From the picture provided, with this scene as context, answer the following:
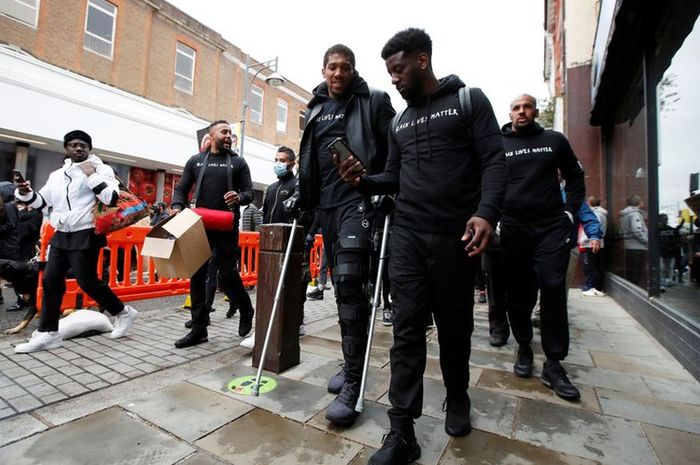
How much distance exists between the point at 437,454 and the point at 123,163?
58.0 ft

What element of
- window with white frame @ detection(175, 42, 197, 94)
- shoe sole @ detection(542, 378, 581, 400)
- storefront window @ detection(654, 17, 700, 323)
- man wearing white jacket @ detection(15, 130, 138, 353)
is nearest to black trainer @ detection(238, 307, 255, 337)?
man wearing white jacket @ detection(15, 130, 138, 353)

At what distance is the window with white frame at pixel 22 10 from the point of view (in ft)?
42.4

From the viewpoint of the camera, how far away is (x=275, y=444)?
81.0 inches

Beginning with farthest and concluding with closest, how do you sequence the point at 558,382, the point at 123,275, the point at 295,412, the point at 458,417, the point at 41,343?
the point at 123,275 < the point at 41,343 < the point at 558,382 < the point at 295,412 < the point at 458,417

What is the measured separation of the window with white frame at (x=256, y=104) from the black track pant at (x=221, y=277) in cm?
2162

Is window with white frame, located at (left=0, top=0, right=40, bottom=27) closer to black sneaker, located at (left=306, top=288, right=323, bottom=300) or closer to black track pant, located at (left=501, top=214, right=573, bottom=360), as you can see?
black sneaker, located at (left=306, top=288, right=323, bottom=300)

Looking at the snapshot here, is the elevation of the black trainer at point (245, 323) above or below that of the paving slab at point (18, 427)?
above

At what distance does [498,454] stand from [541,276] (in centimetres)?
146

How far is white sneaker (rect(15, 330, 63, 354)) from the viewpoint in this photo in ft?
11.4

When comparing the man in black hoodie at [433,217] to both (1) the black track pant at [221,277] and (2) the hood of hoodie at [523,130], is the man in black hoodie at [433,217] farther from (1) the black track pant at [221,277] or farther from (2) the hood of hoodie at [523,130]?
(1) the black track pant at [221,277]

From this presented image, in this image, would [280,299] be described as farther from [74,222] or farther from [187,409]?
[74,222]

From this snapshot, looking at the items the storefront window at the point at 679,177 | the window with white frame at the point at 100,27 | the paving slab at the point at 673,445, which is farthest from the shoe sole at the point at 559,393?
the window with white frame at the point at 100,27

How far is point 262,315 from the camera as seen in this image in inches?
130

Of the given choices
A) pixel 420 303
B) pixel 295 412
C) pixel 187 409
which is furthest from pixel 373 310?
pixel 187 409
